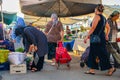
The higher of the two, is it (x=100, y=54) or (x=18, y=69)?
(x=100, y=54)

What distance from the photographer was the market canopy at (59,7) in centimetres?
1305

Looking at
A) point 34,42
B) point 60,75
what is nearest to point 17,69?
point 34,42

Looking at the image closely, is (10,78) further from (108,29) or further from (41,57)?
(108,29)

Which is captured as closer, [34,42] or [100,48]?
[100,48]

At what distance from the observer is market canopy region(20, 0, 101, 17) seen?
514 inches

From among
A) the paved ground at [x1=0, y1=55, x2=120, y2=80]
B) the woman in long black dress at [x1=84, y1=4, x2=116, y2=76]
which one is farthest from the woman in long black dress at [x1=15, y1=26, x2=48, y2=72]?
the woman in long black dress at [x1=84, y1=4, x2=116, y2=76]

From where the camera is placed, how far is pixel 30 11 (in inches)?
589

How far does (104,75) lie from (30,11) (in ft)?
25.0

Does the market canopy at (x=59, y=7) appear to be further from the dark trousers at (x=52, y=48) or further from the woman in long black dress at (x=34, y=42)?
the woman in long black dress at (x=34, y=42)

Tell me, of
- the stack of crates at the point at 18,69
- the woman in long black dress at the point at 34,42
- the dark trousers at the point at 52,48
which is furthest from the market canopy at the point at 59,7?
the stack of crates at the point at 18,69

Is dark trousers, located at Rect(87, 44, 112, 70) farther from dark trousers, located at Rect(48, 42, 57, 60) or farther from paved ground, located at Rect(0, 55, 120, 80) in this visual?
dark trousers, located at Rect(48, 42, 57, 60)

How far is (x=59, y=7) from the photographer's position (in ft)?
45.9

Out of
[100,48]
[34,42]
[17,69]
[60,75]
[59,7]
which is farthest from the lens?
[59,7]

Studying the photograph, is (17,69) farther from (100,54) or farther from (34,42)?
(100,54)
